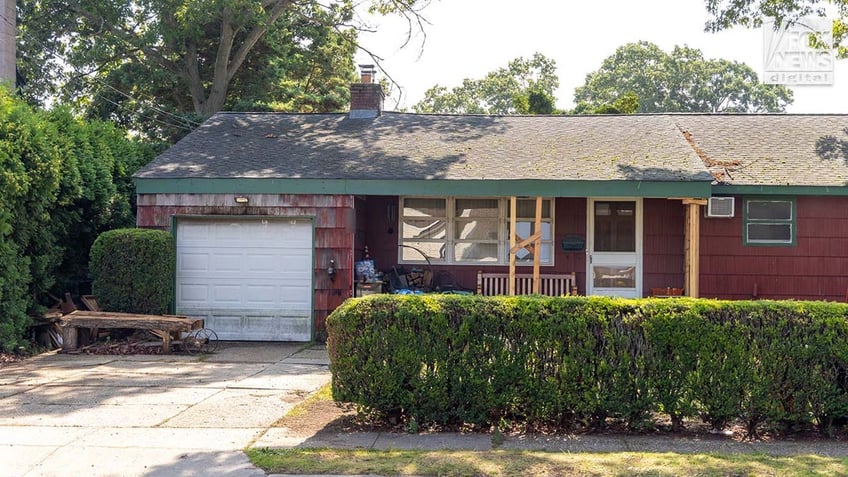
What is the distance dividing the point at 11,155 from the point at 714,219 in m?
10.9

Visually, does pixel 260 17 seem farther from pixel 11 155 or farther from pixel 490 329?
pixel 490 329

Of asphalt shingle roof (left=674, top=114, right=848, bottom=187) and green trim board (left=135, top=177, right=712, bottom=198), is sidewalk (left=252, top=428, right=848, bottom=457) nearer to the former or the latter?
green trim board (left=135, top=177, right=712, bottom=198)

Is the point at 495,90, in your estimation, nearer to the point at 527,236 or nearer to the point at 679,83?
the point at 679,83

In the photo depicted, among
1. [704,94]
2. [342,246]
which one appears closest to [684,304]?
[342,246]

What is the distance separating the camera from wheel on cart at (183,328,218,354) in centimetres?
1188

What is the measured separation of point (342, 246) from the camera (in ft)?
41.8

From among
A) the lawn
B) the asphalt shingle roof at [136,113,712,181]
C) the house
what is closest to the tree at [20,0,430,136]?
the asphalt shingle roof at [136,113,712,181]

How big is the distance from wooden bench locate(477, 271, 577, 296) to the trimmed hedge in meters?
5.26

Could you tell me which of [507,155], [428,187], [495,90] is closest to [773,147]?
[507,155]

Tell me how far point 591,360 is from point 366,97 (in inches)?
429

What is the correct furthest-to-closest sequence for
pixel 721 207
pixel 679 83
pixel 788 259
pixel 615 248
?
1. pixel 679 83
2. pixel 615 248
3. pixel 788 259
4. pixel 721 207

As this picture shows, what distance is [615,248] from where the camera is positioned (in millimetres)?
14008

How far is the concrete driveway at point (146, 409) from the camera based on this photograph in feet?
19.4

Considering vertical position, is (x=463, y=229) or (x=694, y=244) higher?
(x=463, y=229)
